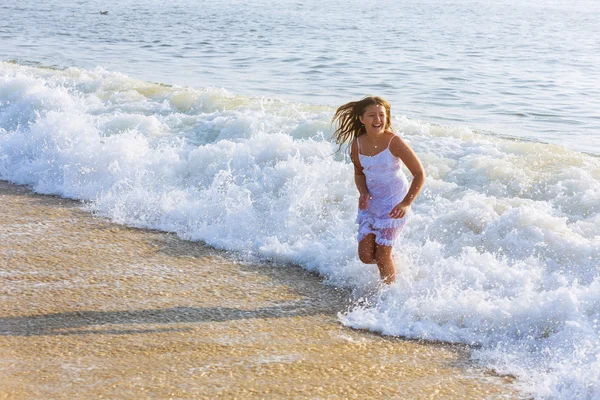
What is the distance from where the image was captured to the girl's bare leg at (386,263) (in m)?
4.96

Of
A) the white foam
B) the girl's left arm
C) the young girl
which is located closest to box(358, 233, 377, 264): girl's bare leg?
the young girl

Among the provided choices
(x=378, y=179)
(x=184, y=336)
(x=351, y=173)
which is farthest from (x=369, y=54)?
(x=184, y=336)

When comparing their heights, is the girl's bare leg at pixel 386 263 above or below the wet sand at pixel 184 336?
above

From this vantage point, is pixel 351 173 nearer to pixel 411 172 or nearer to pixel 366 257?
pixel 366 257

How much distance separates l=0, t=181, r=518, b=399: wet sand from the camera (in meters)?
3.72

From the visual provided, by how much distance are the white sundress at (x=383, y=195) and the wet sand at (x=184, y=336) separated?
506 mm

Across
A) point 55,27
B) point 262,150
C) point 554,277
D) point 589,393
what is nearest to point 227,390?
point 589,393

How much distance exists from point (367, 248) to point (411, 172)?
59 centimetres

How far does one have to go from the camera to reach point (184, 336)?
427 cm

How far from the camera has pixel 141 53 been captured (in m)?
18.1

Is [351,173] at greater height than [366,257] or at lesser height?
greater

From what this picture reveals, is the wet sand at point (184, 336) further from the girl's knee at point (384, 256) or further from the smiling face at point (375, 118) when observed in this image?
the smiling face at point (375, 118)

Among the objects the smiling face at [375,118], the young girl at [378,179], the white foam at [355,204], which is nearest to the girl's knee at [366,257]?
the young girl at [378,179]

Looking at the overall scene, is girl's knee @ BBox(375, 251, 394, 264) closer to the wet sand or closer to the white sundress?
the white sundress
